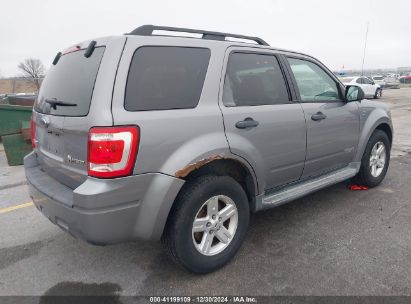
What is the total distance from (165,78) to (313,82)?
6.36 feet

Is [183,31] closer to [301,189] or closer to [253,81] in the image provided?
[253,81]

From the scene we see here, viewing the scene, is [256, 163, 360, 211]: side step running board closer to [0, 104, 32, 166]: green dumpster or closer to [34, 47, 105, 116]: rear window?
[34, 47, 105, 116]: rear window

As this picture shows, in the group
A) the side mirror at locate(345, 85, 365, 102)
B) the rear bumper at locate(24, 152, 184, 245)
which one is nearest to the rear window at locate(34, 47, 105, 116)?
the rear bumper at locate(24, 152, 184, 245)

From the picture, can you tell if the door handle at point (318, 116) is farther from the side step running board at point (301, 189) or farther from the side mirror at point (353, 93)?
the side step running board at point (301, 189)

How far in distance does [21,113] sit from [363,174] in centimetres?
756

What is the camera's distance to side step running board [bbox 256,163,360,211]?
3017 millimetres

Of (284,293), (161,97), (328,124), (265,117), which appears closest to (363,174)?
(328,124)

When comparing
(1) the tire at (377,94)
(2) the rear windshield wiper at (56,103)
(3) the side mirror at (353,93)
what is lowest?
(1) the tire at (377,94)

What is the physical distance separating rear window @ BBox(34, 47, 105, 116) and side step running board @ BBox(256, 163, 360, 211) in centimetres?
169

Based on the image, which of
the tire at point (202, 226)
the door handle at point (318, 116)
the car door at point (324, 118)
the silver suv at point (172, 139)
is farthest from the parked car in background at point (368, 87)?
the tire at point (202, 226)

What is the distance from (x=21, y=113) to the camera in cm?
793

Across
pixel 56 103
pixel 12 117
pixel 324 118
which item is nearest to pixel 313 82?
pixel 324 118

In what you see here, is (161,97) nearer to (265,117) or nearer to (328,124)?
(265,117)

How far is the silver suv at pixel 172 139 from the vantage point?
7.02 ft
